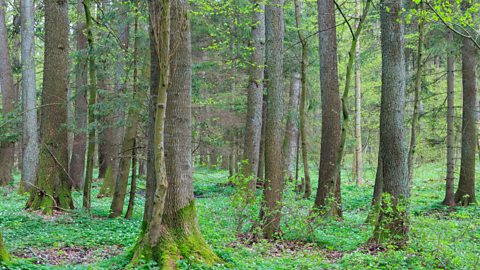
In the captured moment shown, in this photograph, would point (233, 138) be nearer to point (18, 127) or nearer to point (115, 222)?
point (18, 127)

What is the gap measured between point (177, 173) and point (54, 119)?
20.0 feet

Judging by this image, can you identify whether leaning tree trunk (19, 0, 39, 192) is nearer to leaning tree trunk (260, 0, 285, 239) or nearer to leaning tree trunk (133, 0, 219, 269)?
leaning tree trunk (260, 0, 285, 239)

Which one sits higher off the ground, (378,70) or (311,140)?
(378,70)

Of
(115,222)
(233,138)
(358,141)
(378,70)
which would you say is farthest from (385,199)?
(378,70)

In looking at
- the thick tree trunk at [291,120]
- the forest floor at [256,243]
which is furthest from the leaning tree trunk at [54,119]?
the thick tree trunk at [291,120]

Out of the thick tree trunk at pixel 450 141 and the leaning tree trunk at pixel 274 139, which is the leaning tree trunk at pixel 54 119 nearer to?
the leaning tree trunk at pixel 274 139

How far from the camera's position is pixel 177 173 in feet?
19.2

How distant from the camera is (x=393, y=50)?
25.9ft

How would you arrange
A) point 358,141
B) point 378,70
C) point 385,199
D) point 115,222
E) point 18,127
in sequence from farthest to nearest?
point 378,70 < point 358,141 < point 18,127 < point 115,222 < point 385,199

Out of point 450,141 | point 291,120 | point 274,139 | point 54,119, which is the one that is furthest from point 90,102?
point 450,141

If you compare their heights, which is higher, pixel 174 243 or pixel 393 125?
pixel 393 125

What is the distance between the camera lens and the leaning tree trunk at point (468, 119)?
13.4 meters

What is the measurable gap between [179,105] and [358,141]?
578 inches

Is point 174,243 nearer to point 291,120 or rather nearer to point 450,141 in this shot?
point 450,141
